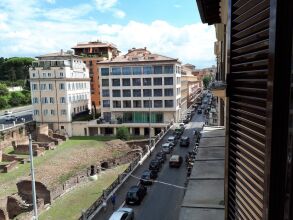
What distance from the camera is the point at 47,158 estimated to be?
40594 millimetres

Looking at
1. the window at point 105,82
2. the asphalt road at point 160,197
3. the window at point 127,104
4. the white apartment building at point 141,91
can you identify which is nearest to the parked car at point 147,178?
the asphalt road at point 160,197

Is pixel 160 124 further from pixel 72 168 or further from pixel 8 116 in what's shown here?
pixel 8 116

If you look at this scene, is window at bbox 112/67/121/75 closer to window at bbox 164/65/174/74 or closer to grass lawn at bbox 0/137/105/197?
window at bbox 164/65/174/74

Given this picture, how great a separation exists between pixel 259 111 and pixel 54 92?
2143 inches

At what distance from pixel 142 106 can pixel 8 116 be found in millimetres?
24991

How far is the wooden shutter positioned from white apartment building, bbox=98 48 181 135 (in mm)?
48898

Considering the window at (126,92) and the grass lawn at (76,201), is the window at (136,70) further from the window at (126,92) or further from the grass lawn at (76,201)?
the grass lawn at (76,201)

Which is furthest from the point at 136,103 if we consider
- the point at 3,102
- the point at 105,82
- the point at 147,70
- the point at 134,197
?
the point at 134,197

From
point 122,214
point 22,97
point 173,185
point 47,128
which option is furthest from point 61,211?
point 22,97

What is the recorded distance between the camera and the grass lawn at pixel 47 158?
105 ft

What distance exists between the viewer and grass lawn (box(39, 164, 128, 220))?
23297 mm

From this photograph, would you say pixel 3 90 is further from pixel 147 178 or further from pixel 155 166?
pixel 147 178

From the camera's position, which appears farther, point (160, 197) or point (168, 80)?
point (168, 80)

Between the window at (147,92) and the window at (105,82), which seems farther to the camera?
the window at (105,82)
